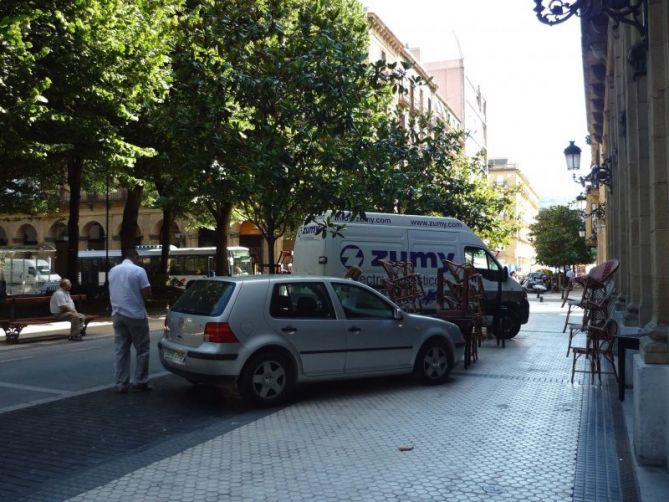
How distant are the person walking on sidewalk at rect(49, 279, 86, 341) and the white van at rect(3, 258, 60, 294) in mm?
10405

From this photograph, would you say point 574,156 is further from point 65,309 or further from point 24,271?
point 24,271

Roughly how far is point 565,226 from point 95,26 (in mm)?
51885

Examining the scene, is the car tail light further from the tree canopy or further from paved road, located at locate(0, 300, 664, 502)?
the tree canopy

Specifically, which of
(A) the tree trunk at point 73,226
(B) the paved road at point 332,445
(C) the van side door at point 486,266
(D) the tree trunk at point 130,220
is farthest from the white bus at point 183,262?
(B) the paved road at point 332,445

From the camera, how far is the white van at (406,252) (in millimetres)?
13477

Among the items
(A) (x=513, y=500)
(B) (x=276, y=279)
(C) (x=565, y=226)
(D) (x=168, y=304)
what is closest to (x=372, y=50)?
(C) (x=565, y=226)

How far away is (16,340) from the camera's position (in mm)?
14719

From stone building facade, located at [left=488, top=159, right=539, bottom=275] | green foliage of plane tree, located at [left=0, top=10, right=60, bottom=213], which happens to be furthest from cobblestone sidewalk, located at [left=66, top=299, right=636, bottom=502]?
stone building facade, located at [left=488, top=159, right=539, bottom=275]

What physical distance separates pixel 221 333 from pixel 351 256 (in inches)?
252

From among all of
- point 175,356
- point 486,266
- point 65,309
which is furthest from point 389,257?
point 65,309

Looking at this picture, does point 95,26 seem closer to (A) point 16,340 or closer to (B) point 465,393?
(A) point 16,340

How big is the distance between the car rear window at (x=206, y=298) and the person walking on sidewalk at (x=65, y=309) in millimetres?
7721

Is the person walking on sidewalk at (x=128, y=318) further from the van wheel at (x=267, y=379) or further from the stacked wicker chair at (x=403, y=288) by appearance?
the stacked wicker chair at (x=403, y=288)

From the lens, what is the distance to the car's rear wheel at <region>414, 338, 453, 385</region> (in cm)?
895
